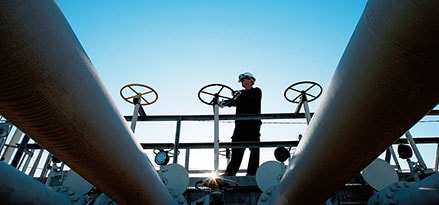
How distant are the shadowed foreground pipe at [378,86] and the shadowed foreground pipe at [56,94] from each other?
0.55m

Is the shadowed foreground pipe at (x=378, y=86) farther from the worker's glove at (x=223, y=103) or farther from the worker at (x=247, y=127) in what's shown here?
the worker at (x=247, y=127)

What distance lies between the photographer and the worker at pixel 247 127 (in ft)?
10.3

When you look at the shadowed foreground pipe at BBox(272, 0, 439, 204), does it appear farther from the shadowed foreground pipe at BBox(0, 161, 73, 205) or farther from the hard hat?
the hard hat

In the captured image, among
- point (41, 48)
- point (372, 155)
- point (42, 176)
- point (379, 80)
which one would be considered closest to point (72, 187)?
point (42, 176)

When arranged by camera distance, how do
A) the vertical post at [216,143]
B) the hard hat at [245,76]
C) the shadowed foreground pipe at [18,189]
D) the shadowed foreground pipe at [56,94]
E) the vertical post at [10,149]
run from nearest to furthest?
the shadowed foreground pipe at [56,94], the shadowed foreground pipe at [18,189], the vertical post at [216,143], the vertical post at [10,149], the hard hat at [245,76]

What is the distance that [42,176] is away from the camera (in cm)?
309

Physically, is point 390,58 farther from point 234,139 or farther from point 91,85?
point 234,139

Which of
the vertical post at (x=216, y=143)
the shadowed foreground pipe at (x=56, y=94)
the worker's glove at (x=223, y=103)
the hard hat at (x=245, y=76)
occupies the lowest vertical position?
the shadowed foreground pipe at (x=56, y=94)

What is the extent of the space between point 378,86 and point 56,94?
0.63 metres

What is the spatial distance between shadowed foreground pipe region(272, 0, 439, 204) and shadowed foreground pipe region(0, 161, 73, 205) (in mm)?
1226

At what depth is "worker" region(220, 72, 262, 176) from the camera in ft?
10.3

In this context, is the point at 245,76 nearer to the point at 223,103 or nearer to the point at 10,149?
the point at 223,103

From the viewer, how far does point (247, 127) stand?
3238mm

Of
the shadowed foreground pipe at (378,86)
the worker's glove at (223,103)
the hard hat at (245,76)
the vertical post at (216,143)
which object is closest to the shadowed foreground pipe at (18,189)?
the vertical post at (216,143)
